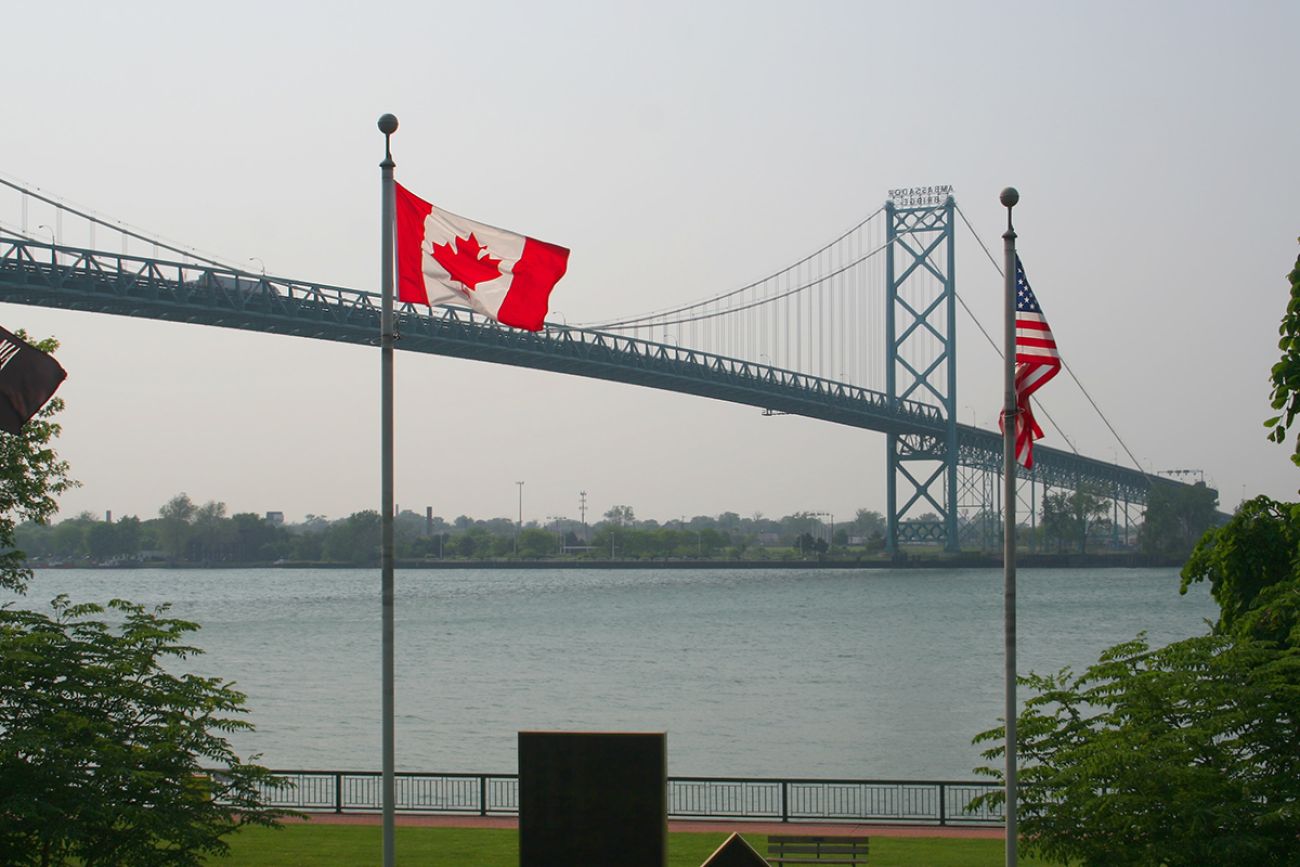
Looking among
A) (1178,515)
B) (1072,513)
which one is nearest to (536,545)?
(1072,513)

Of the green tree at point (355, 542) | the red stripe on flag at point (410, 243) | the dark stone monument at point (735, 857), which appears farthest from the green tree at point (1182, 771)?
the green tree at point (355, 542)

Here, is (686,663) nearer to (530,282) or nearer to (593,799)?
(593,799)

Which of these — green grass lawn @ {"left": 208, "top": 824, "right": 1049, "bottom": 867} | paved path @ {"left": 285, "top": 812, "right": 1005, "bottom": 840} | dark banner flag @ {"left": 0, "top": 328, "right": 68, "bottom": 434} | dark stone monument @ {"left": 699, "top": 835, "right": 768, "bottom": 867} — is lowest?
paved path @ {"left": 285, "top": 812, "right": 1005, "bottom": 840}

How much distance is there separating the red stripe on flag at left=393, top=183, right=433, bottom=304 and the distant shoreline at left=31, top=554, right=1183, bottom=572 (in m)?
69.1

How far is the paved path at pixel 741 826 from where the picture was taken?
18078 millimetres

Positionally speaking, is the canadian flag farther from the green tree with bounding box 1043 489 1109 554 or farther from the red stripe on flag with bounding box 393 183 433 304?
the green tree with bounding box 1043 489 1109 554

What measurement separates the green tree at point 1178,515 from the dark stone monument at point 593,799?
10286 centimetres

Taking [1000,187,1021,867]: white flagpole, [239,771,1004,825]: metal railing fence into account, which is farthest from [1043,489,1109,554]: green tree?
[1000,187,1021,867]: white flagpole

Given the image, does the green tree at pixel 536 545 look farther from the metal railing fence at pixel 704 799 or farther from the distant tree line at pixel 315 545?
the metal railing fence at pixel 704 799

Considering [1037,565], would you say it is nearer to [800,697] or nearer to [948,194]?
[948,194]

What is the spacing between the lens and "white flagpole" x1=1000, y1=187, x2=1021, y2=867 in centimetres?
1127

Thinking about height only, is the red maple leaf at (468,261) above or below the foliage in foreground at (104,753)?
above

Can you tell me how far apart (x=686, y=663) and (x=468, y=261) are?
132 ft

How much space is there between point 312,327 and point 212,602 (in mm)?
41342
